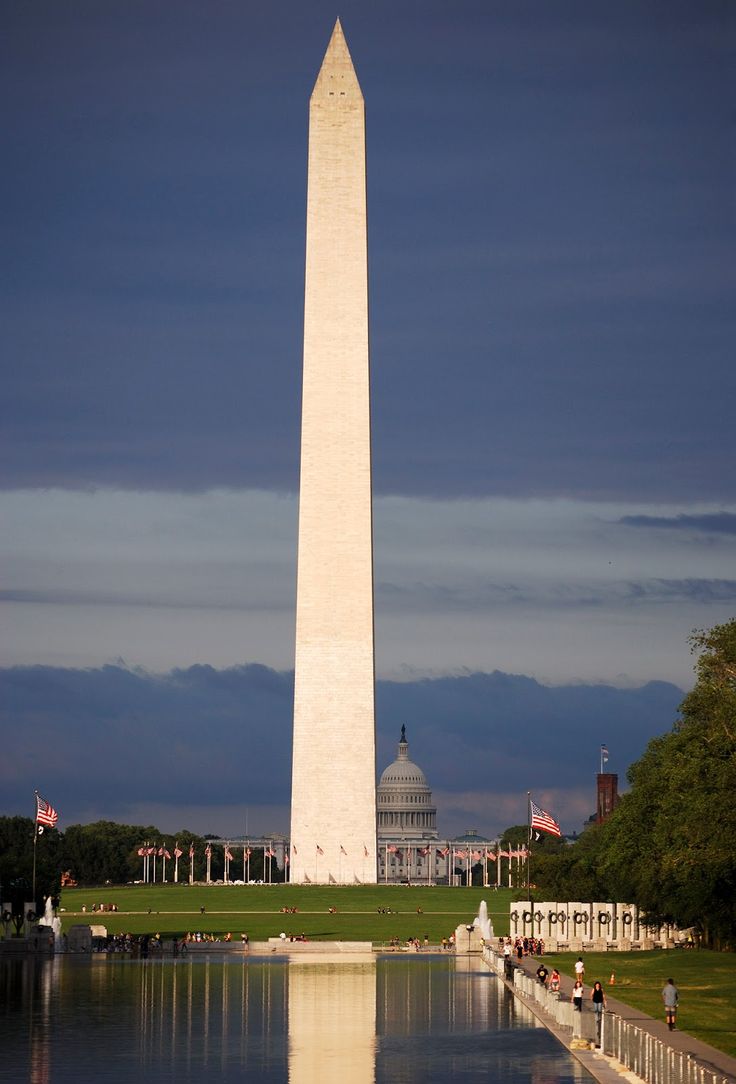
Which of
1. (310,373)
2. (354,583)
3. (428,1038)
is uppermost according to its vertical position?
(310,373)

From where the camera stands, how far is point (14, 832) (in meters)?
153

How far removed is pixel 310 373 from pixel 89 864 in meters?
64.8

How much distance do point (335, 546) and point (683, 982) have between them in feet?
208

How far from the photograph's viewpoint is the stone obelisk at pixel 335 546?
371 feet

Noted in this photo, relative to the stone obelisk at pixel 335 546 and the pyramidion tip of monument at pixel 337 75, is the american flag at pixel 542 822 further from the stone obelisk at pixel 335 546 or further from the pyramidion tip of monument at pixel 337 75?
the pyramidion tip of monument at pixel 337 75

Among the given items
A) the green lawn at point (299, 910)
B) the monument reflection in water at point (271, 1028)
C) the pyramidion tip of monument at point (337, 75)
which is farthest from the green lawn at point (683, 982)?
the pyramidion tip of monument at point (337, 75)

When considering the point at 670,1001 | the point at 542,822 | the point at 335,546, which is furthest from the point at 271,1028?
the point at 335,546

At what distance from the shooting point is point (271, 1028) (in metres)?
37.2

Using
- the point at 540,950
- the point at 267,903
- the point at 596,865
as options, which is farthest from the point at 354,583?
the point at 540,950

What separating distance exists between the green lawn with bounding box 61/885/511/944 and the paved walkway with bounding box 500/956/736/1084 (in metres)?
35.9

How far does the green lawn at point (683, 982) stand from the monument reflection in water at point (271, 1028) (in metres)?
3.00

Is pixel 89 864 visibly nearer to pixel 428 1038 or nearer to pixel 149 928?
pixel 149 928

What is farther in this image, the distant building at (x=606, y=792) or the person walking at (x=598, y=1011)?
the distant building at (x=606, y=792)

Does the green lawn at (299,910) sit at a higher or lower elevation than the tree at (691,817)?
lower
